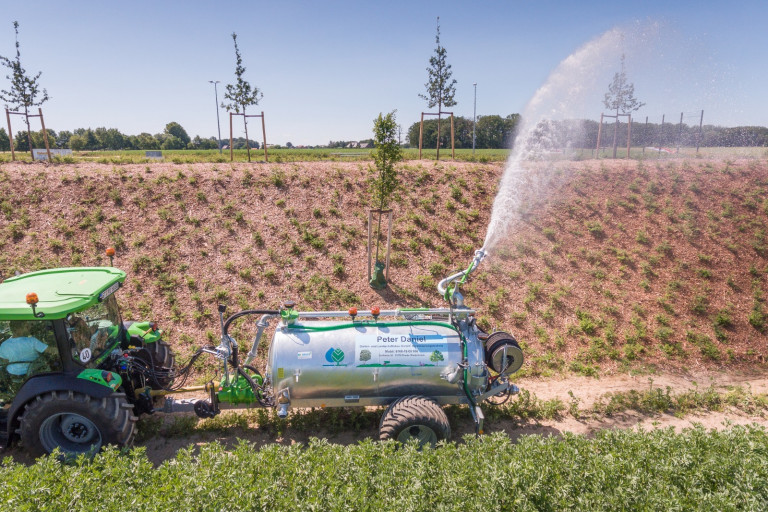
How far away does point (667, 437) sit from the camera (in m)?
5.30

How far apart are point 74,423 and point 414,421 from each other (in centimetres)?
448

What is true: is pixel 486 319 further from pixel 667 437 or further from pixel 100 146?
pixel 100 146

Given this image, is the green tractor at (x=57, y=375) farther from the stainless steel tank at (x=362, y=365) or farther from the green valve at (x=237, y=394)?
the stainless steel tank at (x=362, y=365)

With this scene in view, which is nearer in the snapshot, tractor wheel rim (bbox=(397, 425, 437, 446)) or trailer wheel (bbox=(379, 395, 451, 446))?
trailer wheel (bbox=(379, 395, 451, 446))

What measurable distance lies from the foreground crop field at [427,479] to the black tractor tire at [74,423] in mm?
966

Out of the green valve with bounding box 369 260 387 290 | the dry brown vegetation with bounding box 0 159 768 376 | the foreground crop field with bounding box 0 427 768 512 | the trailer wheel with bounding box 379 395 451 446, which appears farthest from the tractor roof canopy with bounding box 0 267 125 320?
the green valve with bounding box 369 260 387 290

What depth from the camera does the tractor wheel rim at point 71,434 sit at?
5883 mm

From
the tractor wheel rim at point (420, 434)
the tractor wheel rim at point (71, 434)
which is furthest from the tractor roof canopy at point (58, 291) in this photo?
the tractor wheel rim at point (420, 434)

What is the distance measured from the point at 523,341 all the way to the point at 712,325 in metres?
4.77

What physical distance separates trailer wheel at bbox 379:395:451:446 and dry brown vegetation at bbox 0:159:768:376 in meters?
4.01

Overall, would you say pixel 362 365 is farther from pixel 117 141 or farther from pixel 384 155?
pixel 117 141

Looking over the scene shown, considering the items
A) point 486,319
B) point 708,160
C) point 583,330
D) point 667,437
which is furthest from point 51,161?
point 708,160

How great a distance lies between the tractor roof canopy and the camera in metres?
5.54

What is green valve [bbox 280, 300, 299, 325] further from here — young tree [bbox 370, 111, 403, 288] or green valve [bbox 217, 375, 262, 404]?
young tree [bbox 370, 111, 403, 288]
